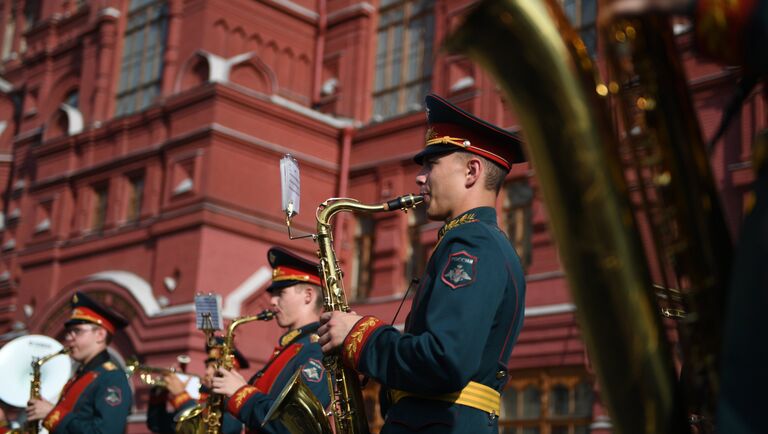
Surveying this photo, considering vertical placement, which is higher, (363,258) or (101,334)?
(363,258)

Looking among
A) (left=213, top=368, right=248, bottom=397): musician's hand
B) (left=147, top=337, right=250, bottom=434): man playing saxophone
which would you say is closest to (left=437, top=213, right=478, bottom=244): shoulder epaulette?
(left=213, top=368, right=248, bottom=397): musician's hand

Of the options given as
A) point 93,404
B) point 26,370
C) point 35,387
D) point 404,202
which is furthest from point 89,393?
point 404,202

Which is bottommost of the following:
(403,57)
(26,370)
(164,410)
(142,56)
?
(164,410)

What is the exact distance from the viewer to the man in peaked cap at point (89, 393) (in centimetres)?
606

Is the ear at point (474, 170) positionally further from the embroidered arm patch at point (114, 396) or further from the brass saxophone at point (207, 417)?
the embroidered arm patch at point (114, 396)

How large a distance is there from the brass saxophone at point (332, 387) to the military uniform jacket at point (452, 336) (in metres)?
0.52

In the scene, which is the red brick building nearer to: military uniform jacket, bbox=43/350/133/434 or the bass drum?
the bass drum

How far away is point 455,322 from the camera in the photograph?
2.76 m

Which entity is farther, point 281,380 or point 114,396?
point 114,396

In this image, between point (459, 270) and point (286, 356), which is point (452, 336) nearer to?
point (459, 270)

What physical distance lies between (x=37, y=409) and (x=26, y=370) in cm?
113

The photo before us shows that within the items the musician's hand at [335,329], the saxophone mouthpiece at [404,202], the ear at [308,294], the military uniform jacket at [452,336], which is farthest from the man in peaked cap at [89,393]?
the military uniform jacket at [452,336]

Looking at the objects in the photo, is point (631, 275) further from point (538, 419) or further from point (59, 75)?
point (59, 75)

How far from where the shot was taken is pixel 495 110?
42.5 ft
